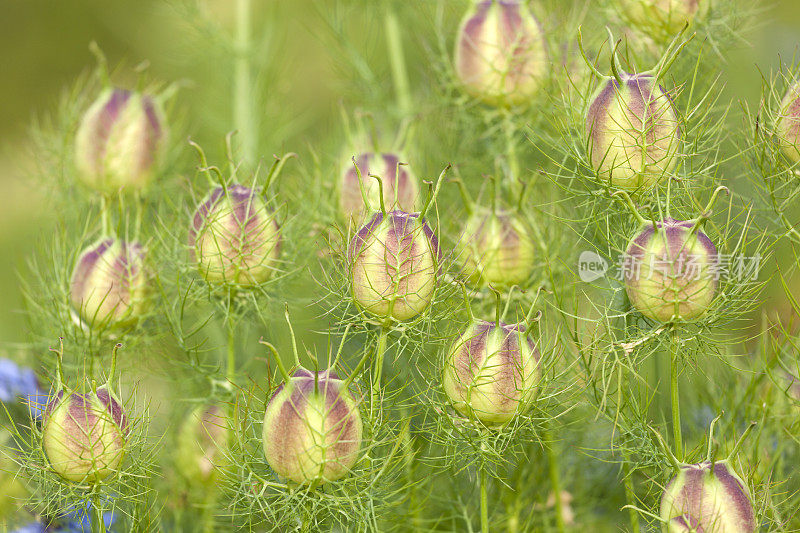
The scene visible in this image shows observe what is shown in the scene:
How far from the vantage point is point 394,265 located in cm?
46

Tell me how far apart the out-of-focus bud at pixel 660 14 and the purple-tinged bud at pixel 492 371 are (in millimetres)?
252

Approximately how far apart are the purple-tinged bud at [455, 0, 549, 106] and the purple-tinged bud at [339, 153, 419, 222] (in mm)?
85

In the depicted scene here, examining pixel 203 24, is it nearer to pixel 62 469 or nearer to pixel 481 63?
pixel 481 63

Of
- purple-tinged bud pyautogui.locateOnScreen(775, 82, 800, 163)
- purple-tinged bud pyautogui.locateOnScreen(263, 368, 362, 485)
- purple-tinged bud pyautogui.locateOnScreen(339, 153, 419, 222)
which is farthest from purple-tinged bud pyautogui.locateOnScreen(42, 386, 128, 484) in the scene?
purple-tinged bud pyautogui.locateOnScreen(775, 82, 800, 163)

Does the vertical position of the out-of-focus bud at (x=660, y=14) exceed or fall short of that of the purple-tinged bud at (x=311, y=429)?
it exceeds it

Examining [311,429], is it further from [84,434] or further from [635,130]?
[635,130]

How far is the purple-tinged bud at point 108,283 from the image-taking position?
58 centimetres

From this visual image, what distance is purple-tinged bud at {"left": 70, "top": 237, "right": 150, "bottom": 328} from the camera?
0.58m

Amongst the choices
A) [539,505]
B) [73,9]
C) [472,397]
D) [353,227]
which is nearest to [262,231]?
[353,227]

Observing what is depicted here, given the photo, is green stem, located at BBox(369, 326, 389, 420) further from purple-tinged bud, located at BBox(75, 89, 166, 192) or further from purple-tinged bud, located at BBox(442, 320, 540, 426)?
purple-tinged bud, located at BBox(75, 89, 166, 192)

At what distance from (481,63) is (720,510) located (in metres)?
0.34

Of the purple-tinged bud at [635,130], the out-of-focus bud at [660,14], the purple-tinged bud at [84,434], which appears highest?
the out-of-focus bud at [660,14]

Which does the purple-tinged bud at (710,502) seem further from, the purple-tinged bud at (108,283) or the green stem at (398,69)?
the green stem at (398,69)

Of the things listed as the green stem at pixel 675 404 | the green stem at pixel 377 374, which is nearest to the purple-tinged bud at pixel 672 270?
the green stem at pixel 675 404
